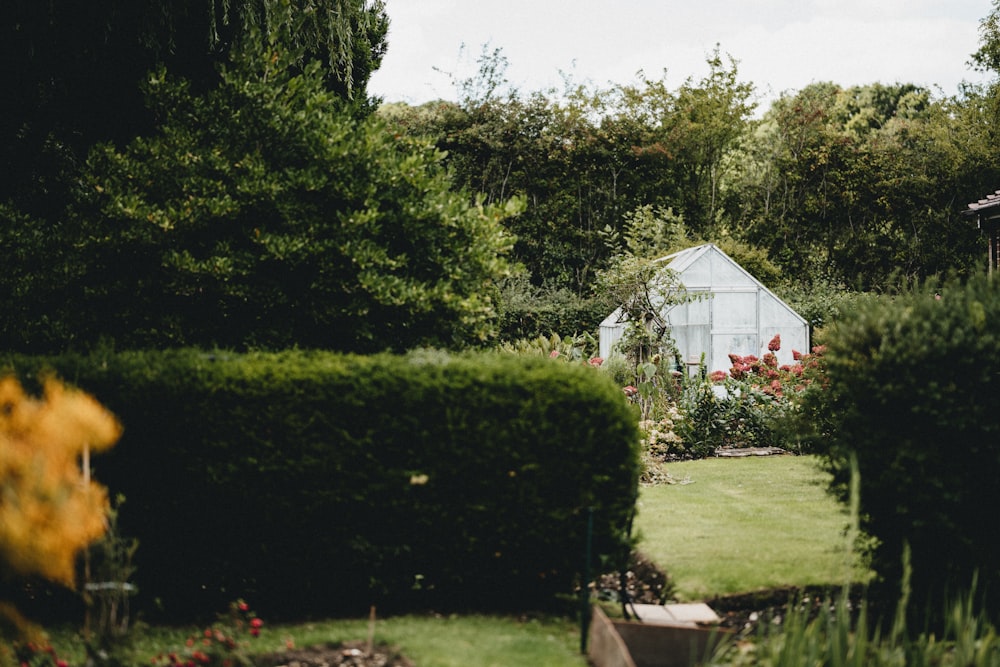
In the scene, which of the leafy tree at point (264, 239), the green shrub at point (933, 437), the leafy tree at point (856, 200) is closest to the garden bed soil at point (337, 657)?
the leafy tree at point (264, 239)

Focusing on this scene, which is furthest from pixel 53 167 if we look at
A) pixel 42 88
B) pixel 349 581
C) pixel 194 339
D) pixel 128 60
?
pixel 349 581

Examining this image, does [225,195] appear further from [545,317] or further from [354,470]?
[545,317]

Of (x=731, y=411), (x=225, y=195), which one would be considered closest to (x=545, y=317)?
(x=731, y=411)

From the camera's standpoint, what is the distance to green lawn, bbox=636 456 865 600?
221 inches

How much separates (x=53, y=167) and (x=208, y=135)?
2.77m

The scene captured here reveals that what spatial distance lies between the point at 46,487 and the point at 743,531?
5575mm

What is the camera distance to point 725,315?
19.6 m

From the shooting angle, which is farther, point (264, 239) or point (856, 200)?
point (856, 200)

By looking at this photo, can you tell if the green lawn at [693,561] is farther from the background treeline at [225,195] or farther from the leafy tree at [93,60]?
the leafy tree at [93,60]

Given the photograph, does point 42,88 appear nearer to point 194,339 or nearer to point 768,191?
point 194,339

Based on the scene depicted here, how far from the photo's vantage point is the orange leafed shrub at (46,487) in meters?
3.18

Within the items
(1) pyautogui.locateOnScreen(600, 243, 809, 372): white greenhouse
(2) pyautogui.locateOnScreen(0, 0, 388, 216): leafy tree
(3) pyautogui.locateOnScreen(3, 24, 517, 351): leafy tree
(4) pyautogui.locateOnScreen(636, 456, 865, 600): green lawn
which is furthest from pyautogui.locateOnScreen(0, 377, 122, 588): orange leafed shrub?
(1) pyautogui.locateOnScreen(600, 243, 809, 372): white greenhouse

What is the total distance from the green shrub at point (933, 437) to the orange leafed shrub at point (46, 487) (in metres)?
4.14

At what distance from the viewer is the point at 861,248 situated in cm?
2900
